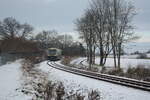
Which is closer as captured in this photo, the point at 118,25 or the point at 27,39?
the point at 118,25

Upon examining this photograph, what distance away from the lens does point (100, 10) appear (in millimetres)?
32031

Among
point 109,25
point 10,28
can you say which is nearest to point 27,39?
point 10,28

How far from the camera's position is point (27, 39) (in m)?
76.1

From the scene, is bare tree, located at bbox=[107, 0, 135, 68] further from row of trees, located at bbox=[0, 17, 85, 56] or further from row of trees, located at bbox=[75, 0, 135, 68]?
row of trees, located at bbox=[0, 17, 85, 56]

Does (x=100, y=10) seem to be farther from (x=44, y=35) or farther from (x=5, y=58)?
(x=44, y=35)

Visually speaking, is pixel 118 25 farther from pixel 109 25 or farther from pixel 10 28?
pixel 10 28

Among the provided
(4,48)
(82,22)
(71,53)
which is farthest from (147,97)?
(71,53)

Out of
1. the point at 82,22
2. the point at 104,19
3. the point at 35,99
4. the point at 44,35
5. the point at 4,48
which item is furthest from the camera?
the point at 44,35

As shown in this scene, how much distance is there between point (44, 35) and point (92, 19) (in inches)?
3007

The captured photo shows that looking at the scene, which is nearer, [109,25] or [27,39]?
[109,25]

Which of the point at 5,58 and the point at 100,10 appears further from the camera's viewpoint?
the point at 5,58

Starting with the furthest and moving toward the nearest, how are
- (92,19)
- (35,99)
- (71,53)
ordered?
(71,53), (92,19), (35,99)

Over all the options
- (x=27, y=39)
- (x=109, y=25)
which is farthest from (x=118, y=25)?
(x=27, y=39)

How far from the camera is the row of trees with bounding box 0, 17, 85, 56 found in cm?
5350
